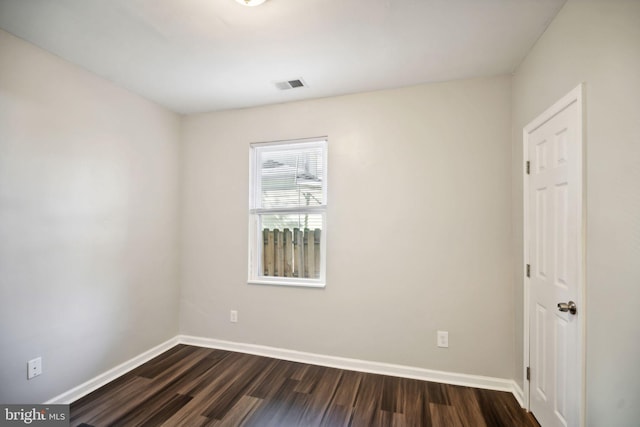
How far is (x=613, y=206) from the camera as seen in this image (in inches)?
45.9

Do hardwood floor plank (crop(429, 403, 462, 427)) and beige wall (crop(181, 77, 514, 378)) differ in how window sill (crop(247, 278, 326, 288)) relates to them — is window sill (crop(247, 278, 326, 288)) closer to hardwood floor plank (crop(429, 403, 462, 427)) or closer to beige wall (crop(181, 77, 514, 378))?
beige wall (crop(181, 77, 514, 378))

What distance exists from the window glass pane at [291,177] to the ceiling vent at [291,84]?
61 centimetres

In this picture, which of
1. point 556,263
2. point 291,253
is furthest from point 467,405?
point 291,253

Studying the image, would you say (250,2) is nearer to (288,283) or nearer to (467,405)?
(288,283)

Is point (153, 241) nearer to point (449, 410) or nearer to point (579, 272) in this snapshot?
point (449, 410)

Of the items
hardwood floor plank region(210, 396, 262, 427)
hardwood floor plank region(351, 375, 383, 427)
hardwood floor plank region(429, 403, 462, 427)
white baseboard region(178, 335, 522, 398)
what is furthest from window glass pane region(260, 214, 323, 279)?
hardwood floor plank region(429, 403, 462, 427)

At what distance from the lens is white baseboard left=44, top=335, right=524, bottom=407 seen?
2.16 meters

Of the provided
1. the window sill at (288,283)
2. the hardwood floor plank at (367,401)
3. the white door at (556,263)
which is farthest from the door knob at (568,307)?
the window sill at (288,283)

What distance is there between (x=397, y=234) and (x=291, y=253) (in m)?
1.12

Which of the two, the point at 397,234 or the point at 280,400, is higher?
the point at 397,234

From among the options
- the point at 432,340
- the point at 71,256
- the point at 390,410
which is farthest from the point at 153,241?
the point at 432,340

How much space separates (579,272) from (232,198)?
2.84 metres

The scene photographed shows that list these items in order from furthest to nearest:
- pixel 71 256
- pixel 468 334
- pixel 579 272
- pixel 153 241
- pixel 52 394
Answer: pixel 153 241 < pixel 468 334 < pixel 71 256 < pixel 52 394 < pixel 579 272

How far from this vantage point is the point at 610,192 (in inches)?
46.6
